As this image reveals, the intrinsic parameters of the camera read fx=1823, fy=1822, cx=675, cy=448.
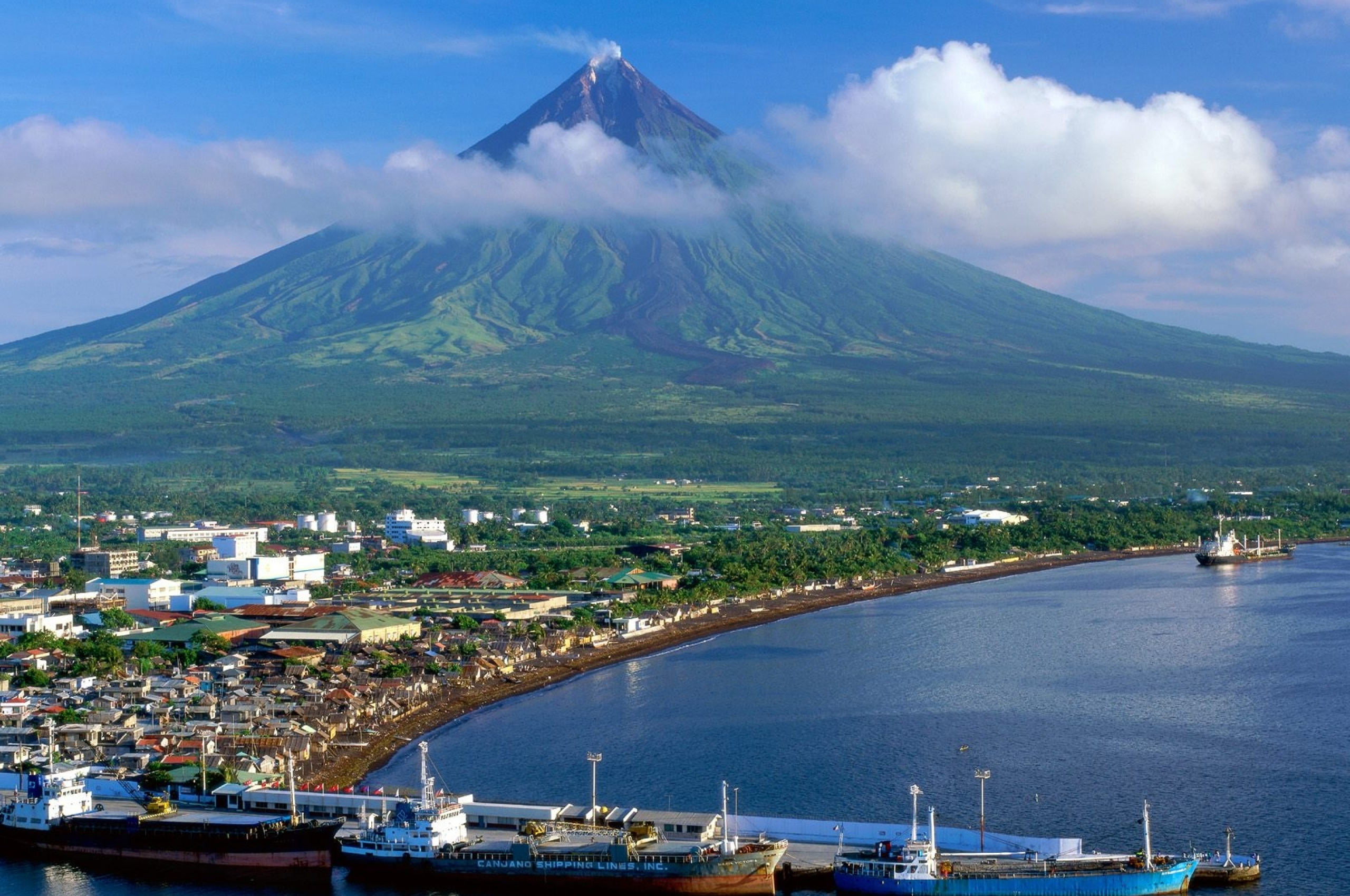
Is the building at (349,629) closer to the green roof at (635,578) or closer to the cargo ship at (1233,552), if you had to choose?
the green roof at (635,578)

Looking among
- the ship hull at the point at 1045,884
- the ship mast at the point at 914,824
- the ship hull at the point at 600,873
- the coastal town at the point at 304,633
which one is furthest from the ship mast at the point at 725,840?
the coastal town at the point at 304,633

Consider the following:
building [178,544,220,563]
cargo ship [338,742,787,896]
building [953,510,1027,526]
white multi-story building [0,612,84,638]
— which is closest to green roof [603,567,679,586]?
building [178,544,220,563]

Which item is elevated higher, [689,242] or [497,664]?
[689,242]

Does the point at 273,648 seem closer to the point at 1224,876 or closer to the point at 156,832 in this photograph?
the point at 156,832

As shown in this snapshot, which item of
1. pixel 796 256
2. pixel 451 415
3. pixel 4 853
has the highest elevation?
pixel 796 256

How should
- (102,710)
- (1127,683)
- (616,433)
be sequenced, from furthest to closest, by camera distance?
(616,433), (1127,683), (102,710)

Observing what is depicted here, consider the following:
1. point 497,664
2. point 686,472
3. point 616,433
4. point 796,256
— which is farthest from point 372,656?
point 796,256

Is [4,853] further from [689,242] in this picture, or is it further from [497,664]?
[689,242]
